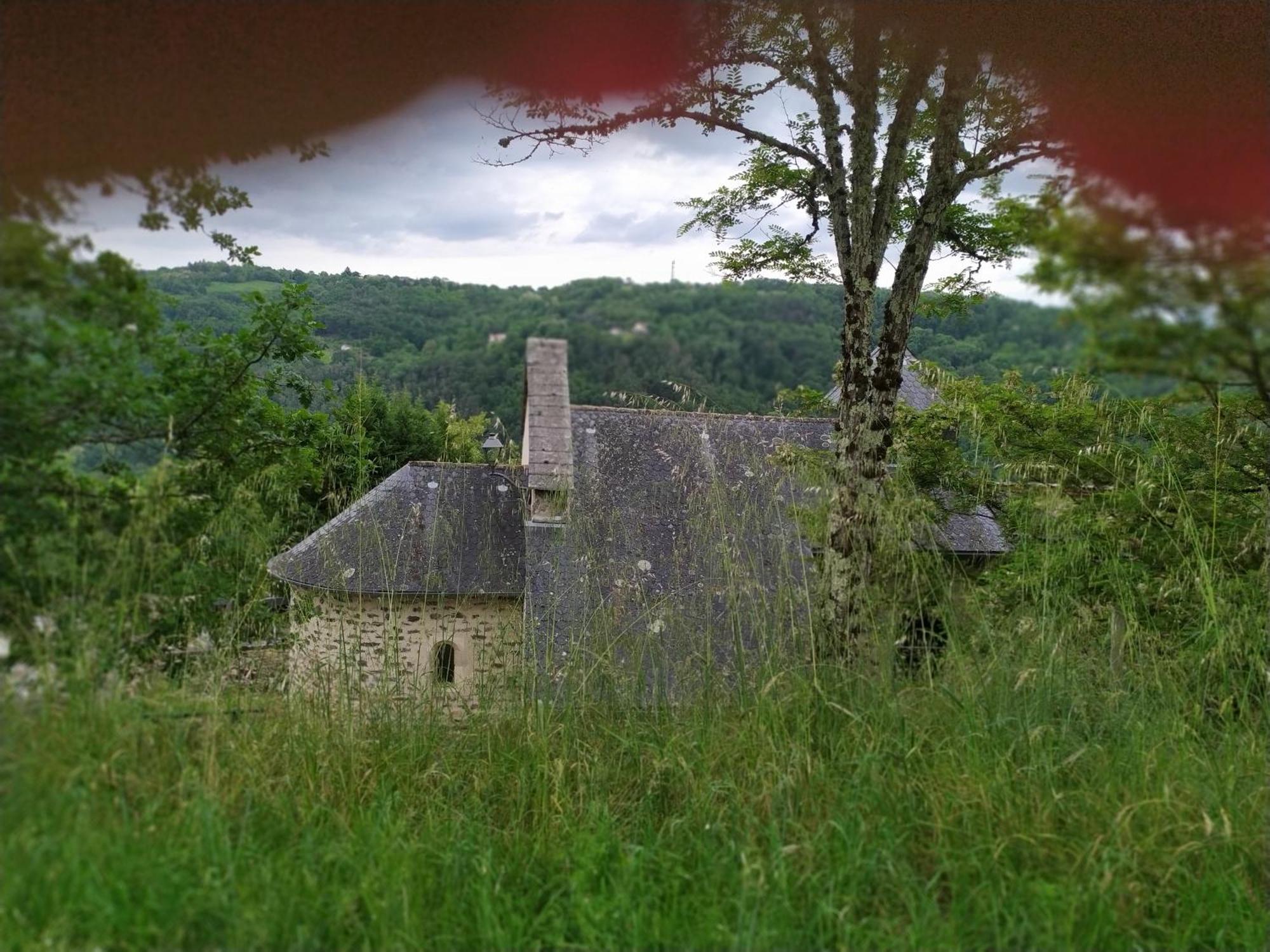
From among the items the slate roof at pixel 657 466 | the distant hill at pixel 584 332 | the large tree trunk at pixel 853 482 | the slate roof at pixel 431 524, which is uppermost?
the distant hill at pixel 584 332

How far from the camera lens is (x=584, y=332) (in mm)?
1990

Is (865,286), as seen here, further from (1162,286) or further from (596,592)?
(1162,286)

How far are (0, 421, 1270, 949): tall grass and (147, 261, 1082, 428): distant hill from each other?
74cm

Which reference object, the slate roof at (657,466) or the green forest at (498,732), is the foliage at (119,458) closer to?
the green forest at (498,732)

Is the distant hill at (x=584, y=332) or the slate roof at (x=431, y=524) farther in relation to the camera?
the slate roof at (x=431, y=524)

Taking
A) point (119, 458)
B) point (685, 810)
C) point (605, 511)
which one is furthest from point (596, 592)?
point (605, 511)

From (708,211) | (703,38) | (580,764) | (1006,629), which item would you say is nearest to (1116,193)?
(703,38)

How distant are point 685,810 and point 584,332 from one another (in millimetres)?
1201

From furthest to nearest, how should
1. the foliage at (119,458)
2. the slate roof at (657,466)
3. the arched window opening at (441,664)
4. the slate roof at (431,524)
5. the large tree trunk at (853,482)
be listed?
the slate roof at (431,524) < the slate roof at (657,466) < the large tree trunk at (853,482) < the arched window opening at (441,664) < the foliage at (119,458)

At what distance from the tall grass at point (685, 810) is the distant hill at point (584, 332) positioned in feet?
2.43

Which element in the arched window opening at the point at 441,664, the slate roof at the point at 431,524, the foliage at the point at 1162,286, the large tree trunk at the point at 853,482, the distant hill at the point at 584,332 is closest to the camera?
the foliage at the point at 1162,286

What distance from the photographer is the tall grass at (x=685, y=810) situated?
5.33ft

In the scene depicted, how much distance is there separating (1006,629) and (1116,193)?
162 centimetres

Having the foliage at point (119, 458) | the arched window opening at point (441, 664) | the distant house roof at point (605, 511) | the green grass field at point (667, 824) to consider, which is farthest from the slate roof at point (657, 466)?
the foliage at point (119, 458)
